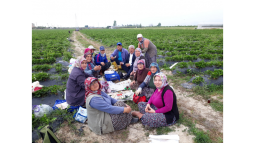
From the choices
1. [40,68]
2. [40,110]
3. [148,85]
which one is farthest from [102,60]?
[40,110]

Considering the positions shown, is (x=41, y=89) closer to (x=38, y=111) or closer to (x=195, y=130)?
(x=38, y=111)

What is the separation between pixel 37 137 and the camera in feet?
9.46

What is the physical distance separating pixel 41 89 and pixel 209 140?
504 cm

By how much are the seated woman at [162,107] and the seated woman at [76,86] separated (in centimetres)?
171

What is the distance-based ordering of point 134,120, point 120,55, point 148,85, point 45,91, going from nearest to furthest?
point 134,120, point 148,85, point 45,91, point 120,55

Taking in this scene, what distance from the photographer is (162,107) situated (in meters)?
2.92

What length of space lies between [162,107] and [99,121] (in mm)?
1366

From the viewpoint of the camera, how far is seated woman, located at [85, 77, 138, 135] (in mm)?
2531

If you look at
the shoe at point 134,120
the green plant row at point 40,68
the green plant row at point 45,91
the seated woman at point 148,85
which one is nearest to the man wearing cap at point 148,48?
the seated woman at point 148,85

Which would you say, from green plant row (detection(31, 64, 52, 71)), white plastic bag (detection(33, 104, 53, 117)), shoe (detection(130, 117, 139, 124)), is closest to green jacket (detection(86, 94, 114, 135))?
shoe (detection(130, 117, 139, 124))

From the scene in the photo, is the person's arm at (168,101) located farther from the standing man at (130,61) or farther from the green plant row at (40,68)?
the green plant row at (40,68)

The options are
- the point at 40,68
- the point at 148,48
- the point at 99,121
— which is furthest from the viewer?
the point at 40,68

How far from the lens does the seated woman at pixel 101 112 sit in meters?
2.53

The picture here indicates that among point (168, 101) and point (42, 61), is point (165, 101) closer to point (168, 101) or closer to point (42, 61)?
point (168, 101)
